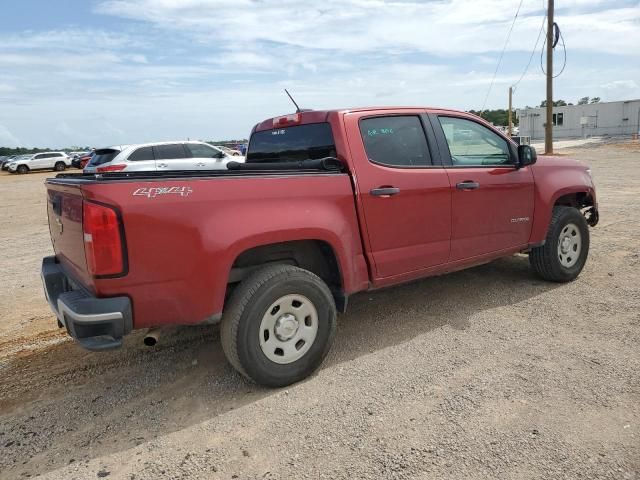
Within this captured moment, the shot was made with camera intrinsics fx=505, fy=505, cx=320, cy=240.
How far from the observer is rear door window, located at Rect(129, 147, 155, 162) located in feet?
48.4

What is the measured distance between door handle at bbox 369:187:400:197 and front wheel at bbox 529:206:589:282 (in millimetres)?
2170

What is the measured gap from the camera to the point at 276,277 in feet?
10.6

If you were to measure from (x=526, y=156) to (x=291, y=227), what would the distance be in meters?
2.70

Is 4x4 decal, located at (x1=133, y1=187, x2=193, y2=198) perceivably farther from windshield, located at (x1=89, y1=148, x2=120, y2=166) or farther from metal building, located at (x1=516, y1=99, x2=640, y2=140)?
metal building, located at (x1=516, y1=99, x2=640, y2=140)

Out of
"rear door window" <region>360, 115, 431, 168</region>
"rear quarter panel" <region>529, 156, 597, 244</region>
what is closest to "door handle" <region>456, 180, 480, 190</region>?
"rear door window" <region>360, 115, 431, 168</region>

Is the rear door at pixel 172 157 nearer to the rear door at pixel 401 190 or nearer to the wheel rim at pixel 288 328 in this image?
the rear door at pixel 401 190

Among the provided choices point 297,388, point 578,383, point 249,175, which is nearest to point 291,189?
point 249,175

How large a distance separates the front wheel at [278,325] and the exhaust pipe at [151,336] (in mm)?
406

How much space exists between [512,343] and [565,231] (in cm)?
199

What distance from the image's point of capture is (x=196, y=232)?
2932mm

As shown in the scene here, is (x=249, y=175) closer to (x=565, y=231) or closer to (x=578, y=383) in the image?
(x=578, y=383)

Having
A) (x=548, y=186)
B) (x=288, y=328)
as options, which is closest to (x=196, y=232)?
(x=288, y=328)

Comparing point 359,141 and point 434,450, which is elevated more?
point 359,141

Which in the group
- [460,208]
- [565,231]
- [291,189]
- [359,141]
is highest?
[359,141]
